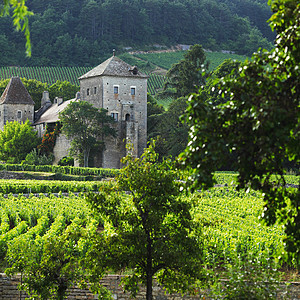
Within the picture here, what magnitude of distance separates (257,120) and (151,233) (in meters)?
5.04

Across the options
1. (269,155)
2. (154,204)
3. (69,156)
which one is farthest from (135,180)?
(69,156)

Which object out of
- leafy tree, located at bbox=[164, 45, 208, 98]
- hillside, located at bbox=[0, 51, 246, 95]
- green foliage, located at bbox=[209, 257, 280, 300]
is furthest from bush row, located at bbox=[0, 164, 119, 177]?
hillside, located at bbox=[0, 51, 246, 95]

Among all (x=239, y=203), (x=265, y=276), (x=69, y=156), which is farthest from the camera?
(x=69, y=156)

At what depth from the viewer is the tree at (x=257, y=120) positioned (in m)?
7.66

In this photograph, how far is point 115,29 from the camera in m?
128

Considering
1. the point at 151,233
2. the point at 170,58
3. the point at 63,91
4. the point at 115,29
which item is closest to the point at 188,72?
the point at 63,91

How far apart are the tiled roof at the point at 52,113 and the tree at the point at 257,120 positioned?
53933 millimetres

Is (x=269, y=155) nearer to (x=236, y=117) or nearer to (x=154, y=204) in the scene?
(x=236, y=117)

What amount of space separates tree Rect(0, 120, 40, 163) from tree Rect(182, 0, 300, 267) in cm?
5340

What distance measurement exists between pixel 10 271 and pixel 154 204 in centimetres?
426

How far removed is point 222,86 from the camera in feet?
27.4

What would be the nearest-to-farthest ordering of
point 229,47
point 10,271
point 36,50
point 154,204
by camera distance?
point 154,204 → point 10,271 → point 36,50 → point 229,47

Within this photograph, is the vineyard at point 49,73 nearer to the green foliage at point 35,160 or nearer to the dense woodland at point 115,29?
the dense woodland at point 115,29

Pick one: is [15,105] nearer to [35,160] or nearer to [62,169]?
[35,160]
